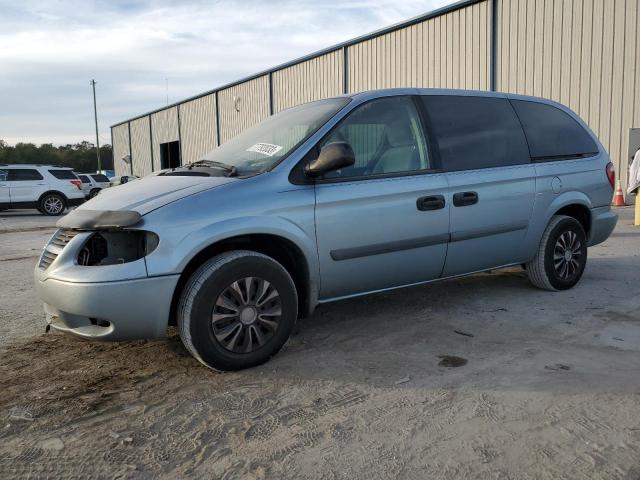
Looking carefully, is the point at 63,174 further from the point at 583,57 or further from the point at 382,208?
the point at 382,208

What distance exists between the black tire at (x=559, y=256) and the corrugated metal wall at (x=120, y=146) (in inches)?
1660

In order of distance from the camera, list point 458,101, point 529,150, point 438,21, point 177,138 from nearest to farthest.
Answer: point 458,101 < point 529,150 < point 438,21 < point 177,138

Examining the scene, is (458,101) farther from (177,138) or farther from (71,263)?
(177,138)

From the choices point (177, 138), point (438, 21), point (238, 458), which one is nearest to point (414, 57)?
point (438, 21)

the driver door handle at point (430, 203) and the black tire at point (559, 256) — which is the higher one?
the driver door handle at point (430, 203)

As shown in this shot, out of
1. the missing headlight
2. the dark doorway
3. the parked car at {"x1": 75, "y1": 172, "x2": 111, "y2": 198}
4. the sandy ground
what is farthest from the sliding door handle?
the dark doorway

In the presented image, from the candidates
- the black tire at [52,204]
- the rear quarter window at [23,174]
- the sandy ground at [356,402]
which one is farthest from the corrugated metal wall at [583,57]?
the rear quarter window at [23,174]

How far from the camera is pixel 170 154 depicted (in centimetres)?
3491

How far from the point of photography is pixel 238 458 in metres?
2.31

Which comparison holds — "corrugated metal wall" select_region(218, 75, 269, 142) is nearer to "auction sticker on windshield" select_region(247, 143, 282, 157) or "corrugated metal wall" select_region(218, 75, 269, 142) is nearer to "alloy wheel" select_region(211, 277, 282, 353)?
"auction sticker on windshield" select_region(247, 143, 282, 157)

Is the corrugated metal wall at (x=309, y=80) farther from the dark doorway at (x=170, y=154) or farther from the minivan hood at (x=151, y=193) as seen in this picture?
the minivan hood at (x=151, y=193)

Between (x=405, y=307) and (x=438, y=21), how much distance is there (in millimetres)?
13101

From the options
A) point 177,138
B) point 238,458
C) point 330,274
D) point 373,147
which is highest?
point 177,138

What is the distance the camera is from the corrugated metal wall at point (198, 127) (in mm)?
29281
